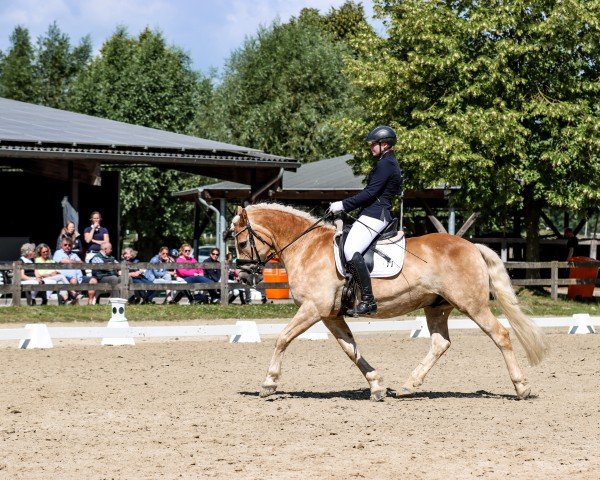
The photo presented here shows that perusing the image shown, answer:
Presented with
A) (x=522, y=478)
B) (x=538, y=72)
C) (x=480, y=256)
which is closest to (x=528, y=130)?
(x=538, y=72)

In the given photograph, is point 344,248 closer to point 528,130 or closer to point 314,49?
point 528,130

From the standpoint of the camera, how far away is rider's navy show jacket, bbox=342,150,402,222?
10156 millimetres

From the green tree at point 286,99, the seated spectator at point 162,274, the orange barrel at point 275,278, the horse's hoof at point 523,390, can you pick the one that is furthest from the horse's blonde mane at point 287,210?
the green tree at point 286,99

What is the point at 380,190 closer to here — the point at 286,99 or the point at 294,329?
the point at 294,329

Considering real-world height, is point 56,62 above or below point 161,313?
above

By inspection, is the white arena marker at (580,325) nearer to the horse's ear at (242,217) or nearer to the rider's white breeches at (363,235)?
the rider's white breeches at (363,235)

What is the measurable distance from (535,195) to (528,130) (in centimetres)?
185

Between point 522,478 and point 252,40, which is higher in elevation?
point 252,40

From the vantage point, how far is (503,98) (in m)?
29.0

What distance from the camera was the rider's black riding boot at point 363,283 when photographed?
10188 mm

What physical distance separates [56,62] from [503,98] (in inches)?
1883

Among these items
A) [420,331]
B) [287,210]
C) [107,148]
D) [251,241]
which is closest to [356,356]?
[251,241]

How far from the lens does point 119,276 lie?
21375 mm

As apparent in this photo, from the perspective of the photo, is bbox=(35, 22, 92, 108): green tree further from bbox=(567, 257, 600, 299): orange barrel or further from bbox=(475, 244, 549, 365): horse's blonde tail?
bbox=(475, 244, 549, 365): horse's blonde tail
